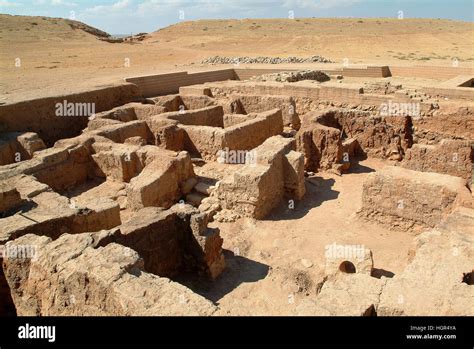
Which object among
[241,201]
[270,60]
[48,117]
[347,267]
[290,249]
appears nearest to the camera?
[347,267]

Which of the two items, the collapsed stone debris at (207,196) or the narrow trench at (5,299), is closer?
the collapsed stone debris at (207,196)

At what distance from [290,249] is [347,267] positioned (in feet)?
4.29

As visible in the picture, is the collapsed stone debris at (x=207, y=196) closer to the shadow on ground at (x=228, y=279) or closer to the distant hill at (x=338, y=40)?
the shadow on ground at (x=228, y=279)

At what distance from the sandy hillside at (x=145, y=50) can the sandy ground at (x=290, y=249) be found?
1115cm

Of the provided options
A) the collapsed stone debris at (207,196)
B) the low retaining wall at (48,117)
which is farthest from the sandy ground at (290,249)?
the low retaining wall at (48,117)

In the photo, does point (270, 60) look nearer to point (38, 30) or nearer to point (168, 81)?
point (168, 81)

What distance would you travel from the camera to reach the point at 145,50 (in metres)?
38.3

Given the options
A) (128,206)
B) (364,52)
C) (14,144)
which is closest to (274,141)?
(128,206)

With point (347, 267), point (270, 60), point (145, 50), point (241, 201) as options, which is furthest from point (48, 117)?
point (145, 50)

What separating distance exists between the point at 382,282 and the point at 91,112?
13772 millimetres

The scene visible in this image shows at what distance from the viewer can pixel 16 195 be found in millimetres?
7129

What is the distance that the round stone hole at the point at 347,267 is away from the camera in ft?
21.1

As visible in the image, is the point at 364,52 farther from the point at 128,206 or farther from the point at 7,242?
the point at 7,242

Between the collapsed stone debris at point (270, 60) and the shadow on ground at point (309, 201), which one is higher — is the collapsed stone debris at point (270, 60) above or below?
above
